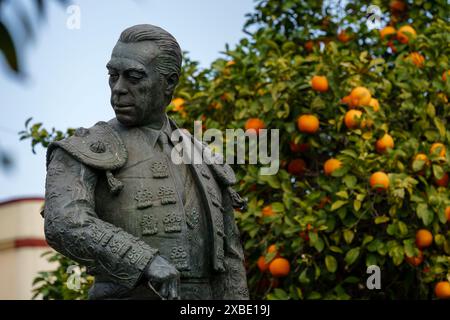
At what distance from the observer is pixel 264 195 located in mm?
7523

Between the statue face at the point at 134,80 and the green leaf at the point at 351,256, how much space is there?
257cm

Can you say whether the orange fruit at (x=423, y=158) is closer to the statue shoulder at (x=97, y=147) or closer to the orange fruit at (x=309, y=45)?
the orange fruit at (x=309, y=45)

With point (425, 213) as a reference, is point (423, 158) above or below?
above

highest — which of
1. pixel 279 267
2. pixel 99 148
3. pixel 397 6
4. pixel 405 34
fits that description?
pixel 397 6

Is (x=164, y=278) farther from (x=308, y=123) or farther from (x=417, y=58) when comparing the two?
(x=417, y=58)

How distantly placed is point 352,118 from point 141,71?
288 centimetres

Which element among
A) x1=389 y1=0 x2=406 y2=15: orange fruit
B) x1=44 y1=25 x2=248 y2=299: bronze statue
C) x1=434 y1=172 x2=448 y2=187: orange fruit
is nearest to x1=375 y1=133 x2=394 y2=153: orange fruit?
x1=434 y1=172 x2=448 y2=187: orange fruit

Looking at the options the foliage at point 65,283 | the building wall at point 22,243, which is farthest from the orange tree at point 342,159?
the building wall at point 22,243

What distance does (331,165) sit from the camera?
716 cm

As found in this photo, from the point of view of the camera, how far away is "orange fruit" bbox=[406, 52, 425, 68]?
7.69 meters

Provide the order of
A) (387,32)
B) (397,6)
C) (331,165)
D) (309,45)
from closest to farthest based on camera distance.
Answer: (331,165)
(387,32)
(309,45)
(397,6)

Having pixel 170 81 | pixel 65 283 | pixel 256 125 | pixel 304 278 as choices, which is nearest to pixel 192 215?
pixel 170 81
